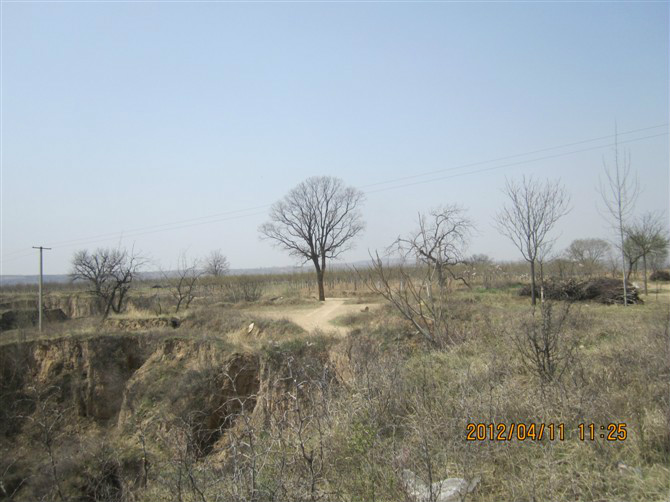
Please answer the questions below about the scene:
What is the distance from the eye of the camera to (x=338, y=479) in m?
3.95

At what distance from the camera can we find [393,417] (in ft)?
16.9

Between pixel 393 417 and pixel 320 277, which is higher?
pixel 320 277

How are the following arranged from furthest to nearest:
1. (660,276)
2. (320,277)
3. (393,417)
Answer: (320,277) → (660,276) → (393,417)

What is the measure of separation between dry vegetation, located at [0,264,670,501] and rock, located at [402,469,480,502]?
53 millimetres

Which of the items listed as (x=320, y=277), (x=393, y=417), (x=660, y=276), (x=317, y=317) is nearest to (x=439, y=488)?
(x=393, y=417)

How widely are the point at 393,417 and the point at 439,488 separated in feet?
6.39

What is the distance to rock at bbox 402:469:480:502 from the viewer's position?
3.27m

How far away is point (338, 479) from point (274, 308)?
2396cm

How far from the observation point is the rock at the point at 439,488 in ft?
10.7

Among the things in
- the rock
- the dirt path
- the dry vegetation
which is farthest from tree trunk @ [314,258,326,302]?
the rock

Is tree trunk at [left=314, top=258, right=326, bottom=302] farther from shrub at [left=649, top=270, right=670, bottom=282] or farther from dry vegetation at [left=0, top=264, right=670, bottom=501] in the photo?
shrub at [left=649, top=270, right=670, bottom=282]

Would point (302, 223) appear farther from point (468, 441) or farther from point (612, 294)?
point (468, 441)

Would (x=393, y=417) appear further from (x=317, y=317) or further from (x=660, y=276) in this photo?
(x=660, y=276)

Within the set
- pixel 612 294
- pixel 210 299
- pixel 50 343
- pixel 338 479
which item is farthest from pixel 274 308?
pixel 338 479
